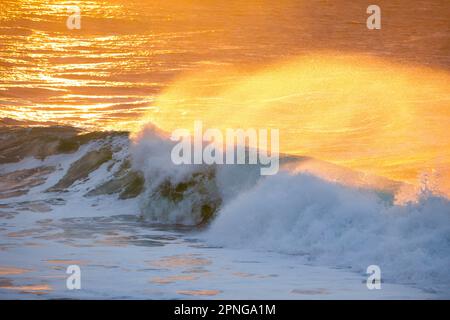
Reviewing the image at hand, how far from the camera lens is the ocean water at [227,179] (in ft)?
38.9

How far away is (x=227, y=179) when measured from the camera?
1725 cm

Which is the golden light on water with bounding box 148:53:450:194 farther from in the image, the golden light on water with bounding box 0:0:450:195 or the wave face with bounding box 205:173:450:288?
the wave face with bounding box 205:173:450:288

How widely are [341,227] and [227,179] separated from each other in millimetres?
4096

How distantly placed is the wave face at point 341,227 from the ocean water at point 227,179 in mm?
27

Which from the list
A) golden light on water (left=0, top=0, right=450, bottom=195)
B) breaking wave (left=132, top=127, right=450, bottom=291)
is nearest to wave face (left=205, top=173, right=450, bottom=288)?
breaking wave (left=132, top=127, right=450, bottom=291)

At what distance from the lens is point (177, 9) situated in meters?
64.0

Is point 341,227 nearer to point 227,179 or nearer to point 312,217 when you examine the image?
point 312,217

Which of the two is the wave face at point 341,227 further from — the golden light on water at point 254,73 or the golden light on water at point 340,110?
the golden light on water at point 340,110

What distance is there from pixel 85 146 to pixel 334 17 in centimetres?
4176

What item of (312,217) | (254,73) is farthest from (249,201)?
(254,73)

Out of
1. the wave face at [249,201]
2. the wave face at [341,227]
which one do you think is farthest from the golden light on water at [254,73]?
the wave face at [249,201]

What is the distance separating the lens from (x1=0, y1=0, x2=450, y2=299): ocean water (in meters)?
11.9
